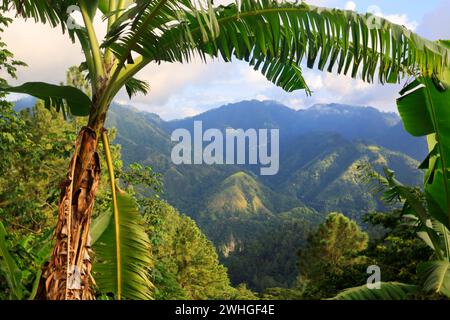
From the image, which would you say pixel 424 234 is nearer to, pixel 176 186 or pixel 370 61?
pixel 370 61

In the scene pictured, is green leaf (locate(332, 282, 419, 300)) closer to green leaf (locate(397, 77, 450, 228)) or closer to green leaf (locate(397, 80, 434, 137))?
green leaf (locate(397, 77, 450, 228))

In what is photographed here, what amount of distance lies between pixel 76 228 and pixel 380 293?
2350 mm

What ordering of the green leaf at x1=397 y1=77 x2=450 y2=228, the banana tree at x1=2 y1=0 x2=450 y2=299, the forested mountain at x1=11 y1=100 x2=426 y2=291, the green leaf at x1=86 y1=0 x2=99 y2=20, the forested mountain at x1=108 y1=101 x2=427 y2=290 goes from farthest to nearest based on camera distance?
1. the forested mountain at x1=108 y1=101 x2=427 y2=290
2. the forested mountain at x1=11 y1=100 x2=426 y2=291
3. the green leaf at x1=397 y1=77 x2=450 y2=228
4. the green leaf at x1=86 y1=0 x2=99 y2=20
5. the banana tree at x1=2 y1=0 x2=450 y2=299

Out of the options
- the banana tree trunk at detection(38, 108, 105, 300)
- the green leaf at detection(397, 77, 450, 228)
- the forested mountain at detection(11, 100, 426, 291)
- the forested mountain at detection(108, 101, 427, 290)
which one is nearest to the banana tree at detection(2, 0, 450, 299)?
the banana tree trunk at detection(38, 108, 105, 300)

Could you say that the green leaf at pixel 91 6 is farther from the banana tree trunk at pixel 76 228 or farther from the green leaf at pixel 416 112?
the green leaf at pixel 416 112

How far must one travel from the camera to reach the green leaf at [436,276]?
3.11m

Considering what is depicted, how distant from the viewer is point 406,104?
3.97m

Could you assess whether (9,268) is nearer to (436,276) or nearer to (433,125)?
(436,276)

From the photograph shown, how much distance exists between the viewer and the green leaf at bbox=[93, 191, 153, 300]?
312 cm

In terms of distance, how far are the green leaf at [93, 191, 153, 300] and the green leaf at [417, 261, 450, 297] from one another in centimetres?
200

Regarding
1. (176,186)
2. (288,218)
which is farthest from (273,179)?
(288,218)

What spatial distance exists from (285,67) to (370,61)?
4.36ft

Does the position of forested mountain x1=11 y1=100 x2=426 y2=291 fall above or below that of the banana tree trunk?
above
